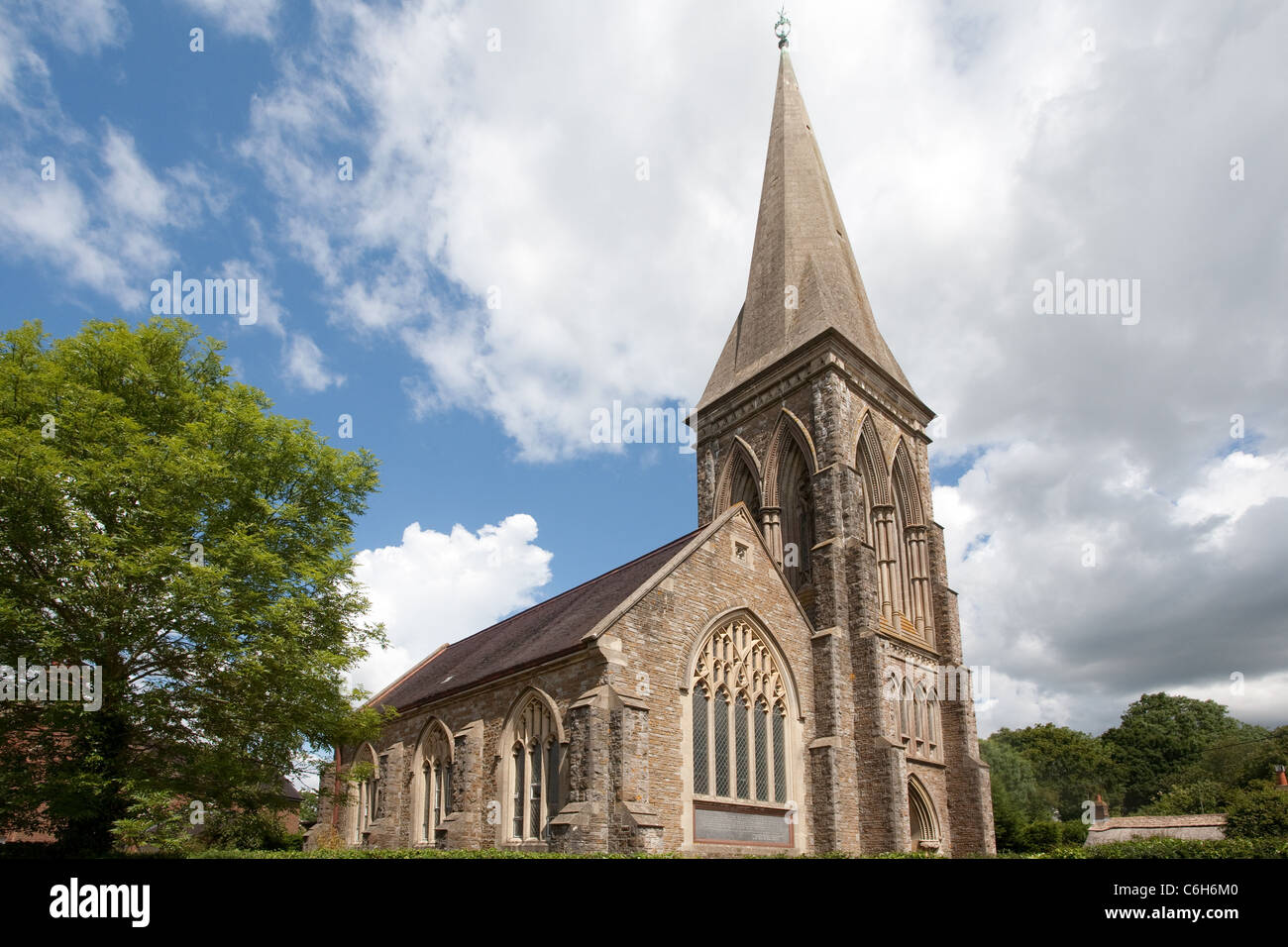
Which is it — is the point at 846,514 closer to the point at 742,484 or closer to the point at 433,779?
the point at 742,484

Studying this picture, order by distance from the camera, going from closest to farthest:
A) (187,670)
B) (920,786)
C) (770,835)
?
(187,670), (770,835), (920,786)

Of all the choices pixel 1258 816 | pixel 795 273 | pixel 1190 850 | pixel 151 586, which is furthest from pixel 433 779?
pixel 1258 816

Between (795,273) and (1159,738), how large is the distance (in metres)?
83.3

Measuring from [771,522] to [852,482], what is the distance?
3.55m

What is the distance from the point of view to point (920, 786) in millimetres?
23688

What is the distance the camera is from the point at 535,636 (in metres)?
23.1

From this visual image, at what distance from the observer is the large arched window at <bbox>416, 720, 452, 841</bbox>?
2295cm

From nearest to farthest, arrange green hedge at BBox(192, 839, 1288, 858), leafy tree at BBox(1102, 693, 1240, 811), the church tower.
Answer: green hedge at BBox(192, 839, 1288, 858)
the church tower
leafy tree at BBox(1102, 693, 1240, 811)

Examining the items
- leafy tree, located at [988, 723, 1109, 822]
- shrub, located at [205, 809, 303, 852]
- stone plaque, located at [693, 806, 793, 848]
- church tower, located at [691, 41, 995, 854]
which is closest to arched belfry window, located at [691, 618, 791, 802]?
stone plaque, located at [693, 806, 793, 848]

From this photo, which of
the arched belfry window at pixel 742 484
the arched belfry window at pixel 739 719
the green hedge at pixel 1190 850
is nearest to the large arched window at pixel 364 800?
the arched belfry window at pixel 739 719

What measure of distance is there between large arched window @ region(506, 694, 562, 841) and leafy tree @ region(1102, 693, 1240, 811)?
83938 millimetres

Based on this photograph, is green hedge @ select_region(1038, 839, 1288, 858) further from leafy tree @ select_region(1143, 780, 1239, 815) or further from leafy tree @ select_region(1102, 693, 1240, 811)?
leafy tree @ select_region(1102, 693, 1240, 811)
